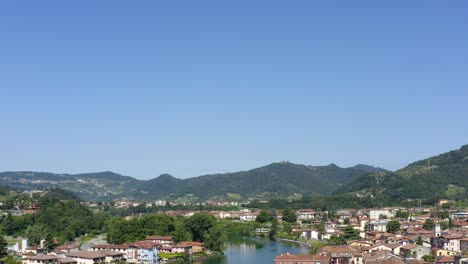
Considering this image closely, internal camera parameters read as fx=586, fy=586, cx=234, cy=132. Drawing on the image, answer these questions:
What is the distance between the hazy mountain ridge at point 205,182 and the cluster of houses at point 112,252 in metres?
88.5

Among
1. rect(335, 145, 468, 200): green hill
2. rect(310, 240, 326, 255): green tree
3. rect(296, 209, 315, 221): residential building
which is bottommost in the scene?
rect(310, 240, 326, 255): green tree

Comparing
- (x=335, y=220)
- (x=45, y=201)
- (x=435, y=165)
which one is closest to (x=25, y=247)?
(x=45, y=201)

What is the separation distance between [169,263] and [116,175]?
174619 millimetres

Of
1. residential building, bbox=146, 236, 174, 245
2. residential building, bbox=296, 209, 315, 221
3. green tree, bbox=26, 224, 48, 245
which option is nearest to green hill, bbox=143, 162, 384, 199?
residential building, bbox=296, 209, 315, 221

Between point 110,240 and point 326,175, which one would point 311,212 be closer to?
point 110,240

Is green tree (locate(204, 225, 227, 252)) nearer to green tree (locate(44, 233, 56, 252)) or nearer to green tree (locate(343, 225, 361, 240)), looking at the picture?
green tree (locate(343, 225, 361, 240))

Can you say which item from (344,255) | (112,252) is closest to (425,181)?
(344,255)

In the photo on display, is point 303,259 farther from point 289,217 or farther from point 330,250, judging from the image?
point 289,217

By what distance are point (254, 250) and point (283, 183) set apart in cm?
10148

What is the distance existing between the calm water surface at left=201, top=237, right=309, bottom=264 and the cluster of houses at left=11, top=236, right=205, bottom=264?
1.87 m

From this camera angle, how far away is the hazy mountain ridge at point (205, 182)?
13338cm

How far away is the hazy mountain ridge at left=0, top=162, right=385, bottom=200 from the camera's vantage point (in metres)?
133

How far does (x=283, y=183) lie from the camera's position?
133 metres

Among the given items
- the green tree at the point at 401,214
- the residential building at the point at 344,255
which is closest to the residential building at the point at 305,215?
Result: the green tree at the point at 401,214
